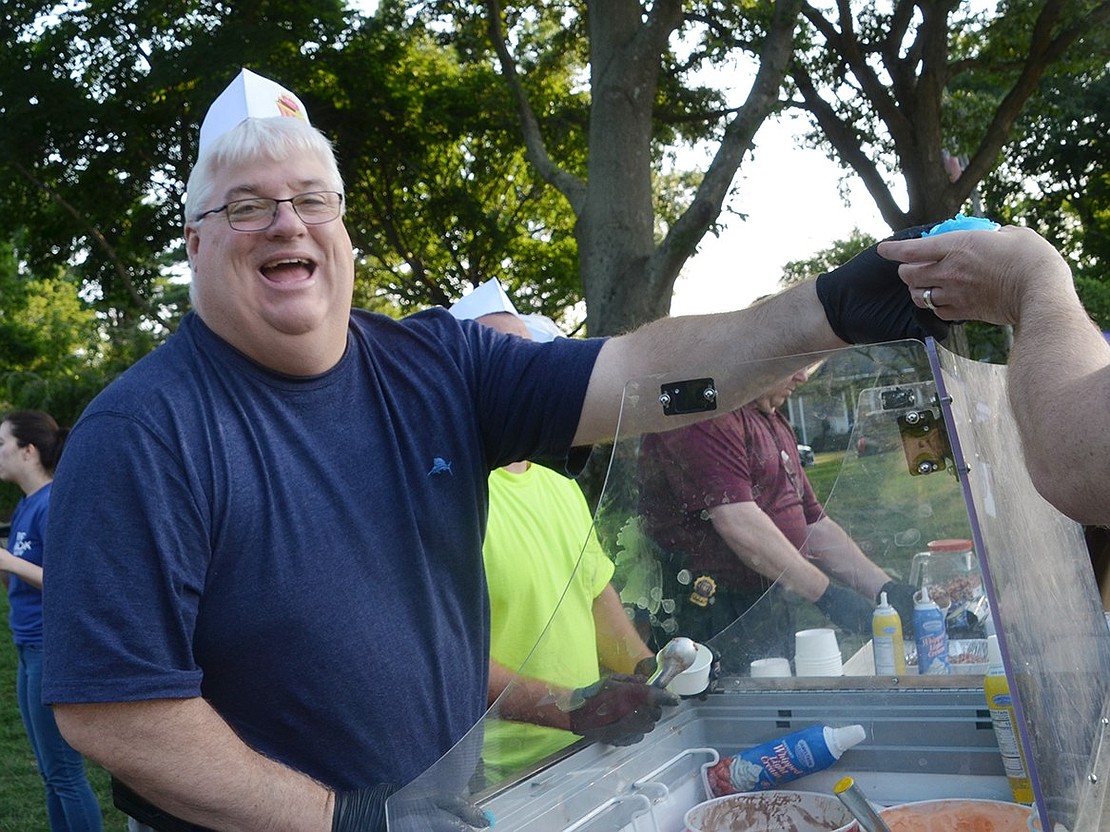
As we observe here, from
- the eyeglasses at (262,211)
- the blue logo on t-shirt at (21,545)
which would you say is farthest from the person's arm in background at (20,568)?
the eyeglasses at (262,211)

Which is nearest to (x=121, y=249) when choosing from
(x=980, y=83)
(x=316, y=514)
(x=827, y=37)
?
(x=827, y=37)

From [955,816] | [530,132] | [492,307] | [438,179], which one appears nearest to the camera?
[955,816]

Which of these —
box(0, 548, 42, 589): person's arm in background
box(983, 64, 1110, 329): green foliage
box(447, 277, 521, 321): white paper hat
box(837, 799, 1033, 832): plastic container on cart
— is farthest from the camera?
box(983, 64, 1110, 329): green foliage

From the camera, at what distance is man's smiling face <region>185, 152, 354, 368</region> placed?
1.79m

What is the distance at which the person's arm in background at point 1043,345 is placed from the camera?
1.20 metres

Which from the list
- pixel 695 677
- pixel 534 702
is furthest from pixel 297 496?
pixel 695 677

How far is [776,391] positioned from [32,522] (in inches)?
171

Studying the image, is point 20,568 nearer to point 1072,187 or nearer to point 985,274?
point 985,274

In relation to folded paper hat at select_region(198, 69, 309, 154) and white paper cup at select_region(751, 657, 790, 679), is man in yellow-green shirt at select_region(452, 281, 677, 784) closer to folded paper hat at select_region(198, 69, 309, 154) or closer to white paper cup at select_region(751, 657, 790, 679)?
white paper cup at select_region(751, 657, 790, 679)

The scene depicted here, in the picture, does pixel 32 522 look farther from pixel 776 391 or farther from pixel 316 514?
pixel 776 391

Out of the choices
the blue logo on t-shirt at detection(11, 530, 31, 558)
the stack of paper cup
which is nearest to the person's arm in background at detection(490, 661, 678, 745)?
the stack of paper cup

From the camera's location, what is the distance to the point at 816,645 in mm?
1717

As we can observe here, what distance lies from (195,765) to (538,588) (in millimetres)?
1279

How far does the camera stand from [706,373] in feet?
5.03
